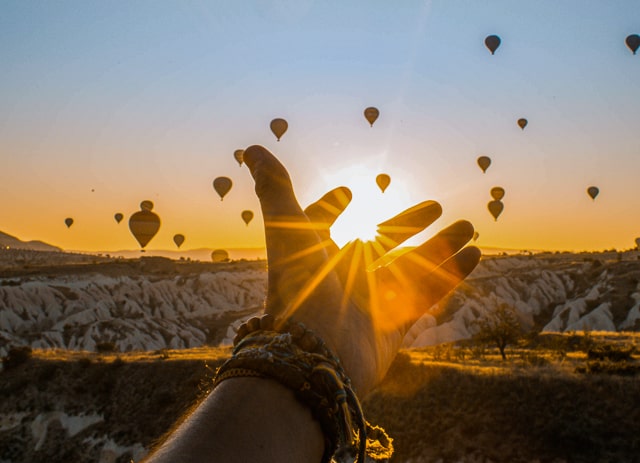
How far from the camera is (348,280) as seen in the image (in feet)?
8.96

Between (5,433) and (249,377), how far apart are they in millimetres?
32204

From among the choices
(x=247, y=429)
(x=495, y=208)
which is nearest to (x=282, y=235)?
(x=247, y=429)

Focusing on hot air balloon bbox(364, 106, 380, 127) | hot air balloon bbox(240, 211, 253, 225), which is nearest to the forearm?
hot air balloon bbox(364, 106, 380, 127)

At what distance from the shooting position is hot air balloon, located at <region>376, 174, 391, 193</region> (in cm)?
A: 4831

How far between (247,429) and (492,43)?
5158cm

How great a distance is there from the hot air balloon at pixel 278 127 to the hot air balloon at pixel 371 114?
788cm

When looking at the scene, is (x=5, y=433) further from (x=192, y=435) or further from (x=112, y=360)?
(x=192, y=435)

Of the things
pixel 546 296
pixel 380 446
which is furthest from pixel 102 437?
pixel 546 296

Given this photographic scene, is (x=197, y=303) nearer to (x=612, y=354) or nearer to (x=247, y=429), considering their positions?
(x=612, y=354)

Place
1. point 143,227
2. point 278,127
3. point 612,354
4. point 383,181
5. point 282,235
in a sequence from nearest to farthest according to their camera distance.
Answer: point 282,235
point 612,354
point 278,127
point 383,181
point 143,227

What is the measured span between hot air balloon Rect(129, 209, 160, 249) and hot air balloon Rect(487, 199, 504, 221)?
113 ft

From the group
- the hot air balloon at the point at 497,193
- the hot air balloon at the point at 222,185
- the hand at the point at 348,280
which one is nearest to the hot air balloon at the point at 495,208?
the hot air balloon at the point at 497,193

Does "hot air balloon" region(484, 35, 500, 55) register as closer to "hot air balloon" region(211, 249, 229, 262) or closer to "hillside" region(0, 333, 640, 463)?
"hillside" region(0, 333, 640, 463)

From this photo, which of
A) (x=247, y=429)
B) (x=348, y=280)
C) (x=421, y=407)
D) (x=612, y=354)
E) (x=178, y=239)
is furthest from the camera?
(x=178, y=239)
